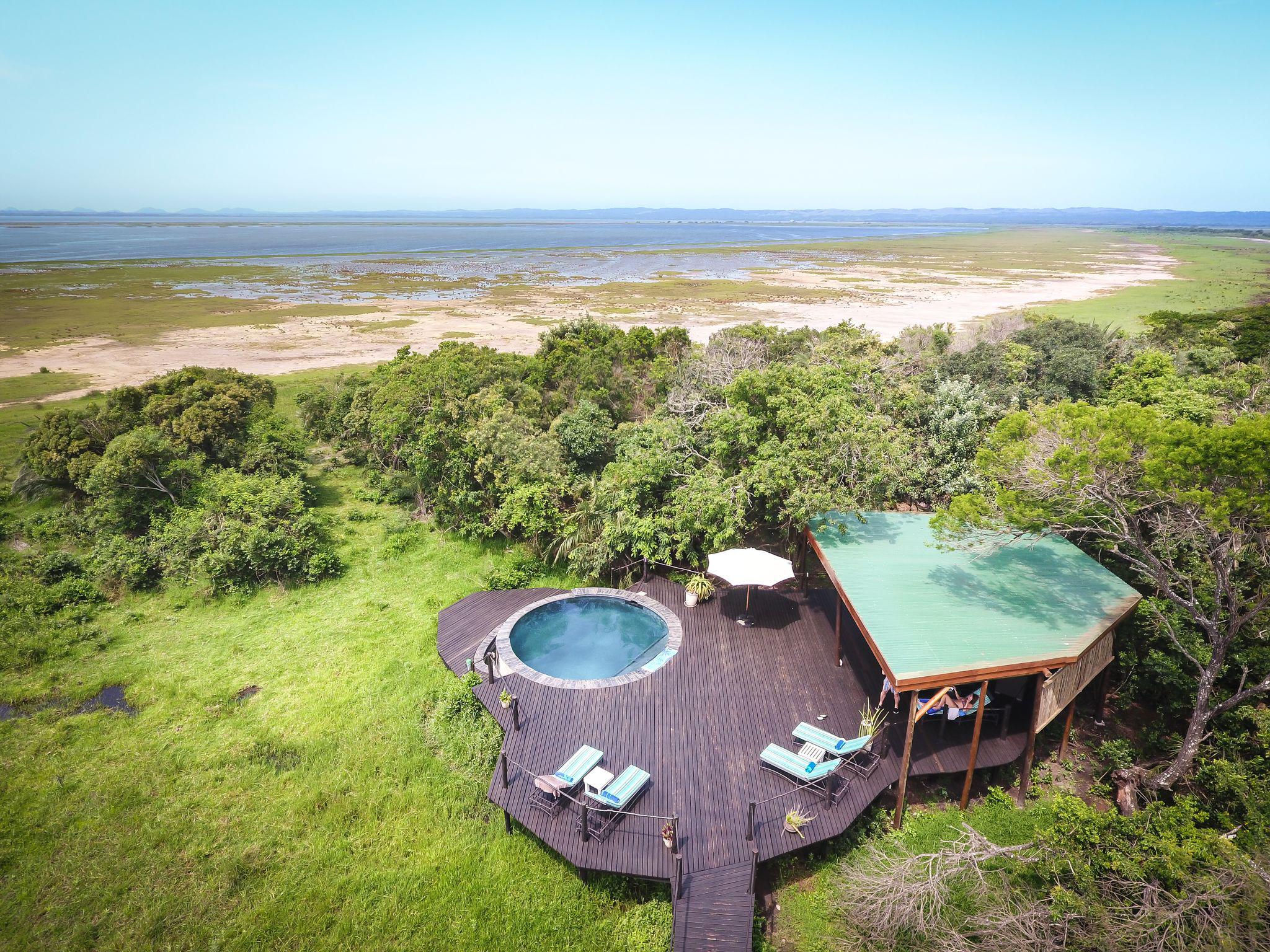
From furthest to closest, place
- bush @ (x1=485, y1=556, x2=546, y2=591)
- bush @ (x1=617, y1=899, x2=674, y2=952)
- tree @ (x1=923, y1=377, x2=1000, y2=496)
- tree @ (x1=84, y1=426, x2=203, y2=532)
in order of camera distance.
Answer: tree @ (x1=84, y1=426, x2=203, y2=532) → bush @ (x1=485, y1=556, x2=546, y2=591) → tree @ (x1=923, y1=377, x2=1000, y2=496) → bush @ (x1=617, y1=899, x2=674, y2=952)

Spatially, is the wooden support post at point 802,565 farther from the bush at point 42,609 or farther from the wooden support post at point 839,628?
the bush at point 42,609

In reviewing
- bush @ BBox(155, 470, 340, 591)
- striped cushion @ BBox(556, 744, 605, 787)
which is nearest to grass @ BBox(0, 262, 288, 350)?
bush @ BBox(155, 470, 340, 591)

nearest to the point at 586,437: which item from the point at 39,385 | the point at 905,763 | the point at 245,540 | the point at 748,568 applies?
the point at 748,568

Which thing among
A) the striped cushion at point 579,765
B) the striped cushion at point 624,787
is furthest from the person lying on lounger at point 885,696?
the striped cushion at point 579,765

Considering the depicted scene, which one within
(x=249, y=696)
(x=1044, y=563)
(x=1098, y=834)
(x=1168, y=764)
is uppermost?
(x=1044, y=563)

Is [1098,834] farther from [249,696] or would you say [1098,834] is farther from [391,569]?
[391,569]

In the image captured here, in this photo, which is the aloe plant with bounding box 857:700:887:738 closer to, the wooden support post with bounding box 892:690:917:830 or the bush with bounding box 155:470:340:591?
the wooden support post with bounding box 892:690:917:830

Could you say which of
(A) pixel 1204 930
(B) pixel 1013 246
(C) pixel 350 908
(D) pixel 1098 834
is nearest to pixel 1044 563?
(D) pixel 1098 834
